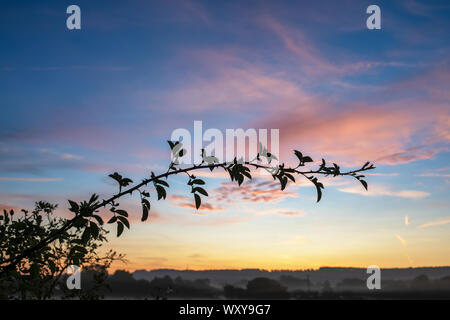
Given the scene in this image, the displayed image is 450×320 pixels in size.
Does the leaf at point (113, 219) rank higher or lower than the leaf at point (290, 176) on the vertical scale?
lower

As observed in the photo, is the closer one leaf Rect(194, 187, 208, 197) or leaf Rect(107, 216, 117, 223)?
leaf Rect(107, 216, 117, 223)

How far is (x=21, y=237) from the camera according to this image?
3297 millimetres

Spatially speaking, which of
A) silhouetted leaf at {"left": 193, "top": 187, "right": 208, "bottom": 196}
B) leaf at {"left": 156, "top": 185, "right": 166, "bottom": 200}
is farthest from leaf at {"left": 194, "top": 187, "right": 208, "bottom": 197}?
leaf at {"left": 156, "top": 185, "right": 166, "bottom": 200}

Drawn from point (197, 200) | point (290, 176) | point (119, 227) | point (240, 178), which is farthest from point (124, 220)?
point (290, 176)

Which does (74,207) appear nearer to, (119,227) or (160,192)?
(119,227)

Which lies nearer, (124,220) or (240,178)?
(124,220)

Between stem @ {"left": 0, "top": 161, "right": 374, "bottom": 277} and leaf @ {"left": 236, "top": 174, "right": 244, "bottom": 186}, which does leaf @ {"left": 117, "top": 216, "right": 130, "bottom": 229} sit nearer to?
stem @ {"left": 0, "top": 161, "right": 374, "bottom": 277}

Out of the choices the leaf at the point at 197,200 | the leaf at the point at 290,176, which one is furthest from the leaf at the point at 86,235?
the leaf at the point at 290,176

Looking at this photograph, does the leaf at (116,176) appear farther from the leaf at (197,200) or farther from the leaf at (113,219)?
the leaf at (197,200)

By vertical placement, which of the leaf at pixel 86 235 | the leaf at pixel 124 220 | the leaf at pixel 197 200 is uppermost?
the leaf at pixel 197 200
